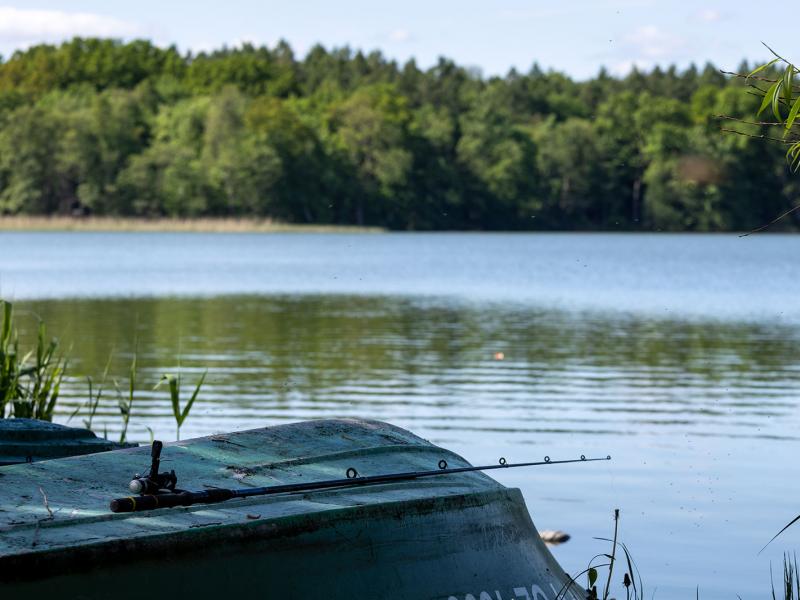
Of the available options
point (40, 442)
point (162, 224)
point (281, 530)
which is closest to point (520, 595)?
point (281, 530)

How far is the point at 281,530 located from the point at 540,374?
1341cm

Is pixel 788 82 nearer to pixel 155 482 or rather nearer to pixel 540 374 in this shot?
pixel 155 482

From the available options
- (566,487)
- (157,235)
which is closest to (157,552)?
(566,487)

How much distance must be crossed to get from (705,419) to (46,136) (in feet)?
303

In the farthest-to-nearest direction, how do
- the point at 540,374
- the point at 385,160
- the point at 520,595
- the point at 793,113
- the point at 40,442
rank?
the point at 385,160
the point at 540,374
the point at 40,442
the point at 520,595
the point at 793,113

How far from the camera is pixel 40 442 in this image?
4.74 m

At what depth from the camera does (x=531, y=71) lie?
155m

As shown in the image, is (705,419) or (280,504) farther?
(705,419)

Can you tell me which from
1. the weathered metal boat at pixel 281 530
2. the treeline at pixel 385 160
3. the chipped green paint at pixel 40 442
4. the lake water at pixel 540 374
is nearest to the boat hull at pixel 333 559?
the weathered metal boat at pixel 281 530

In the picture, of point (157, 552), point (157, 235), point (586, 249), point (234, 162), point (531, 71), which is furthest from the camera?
point (531, 71)

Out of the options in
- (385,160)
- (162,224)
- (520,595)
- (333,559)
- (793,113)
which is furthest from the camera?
(385,160)

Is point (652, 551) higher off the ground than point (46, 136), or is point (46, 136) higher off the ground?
point (46, 136)

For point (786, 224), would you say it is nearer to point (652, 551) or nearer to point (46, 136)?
point (46, 136)

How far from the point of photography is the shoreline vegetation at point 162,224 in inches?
3735
